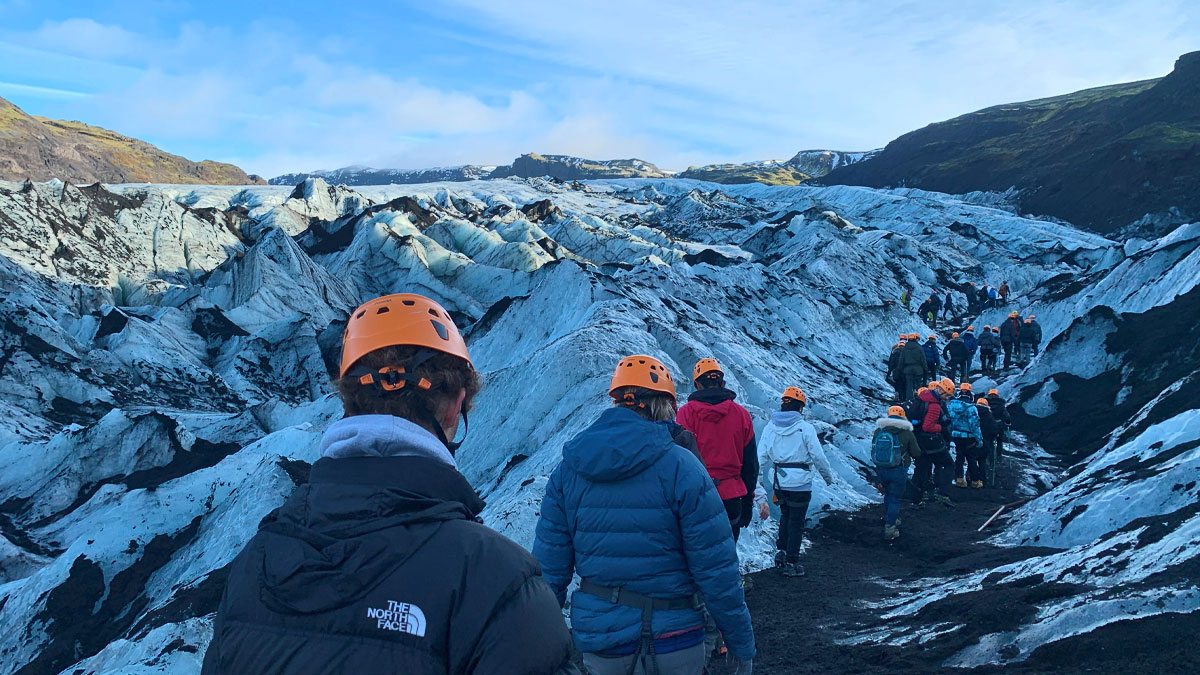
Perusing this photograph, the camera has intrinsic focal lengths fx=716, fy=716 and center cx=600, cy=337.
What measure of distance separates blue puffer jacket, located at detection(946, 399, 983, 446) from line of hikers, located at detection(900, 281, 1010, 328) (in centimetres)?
1738

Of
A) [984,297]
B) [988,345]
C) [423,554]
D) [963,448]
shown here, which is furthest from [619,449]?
[984,297]

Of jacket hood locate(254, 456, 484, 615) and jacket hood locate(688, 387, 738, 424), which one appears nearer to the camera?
jacket hood locate(254, 456, 484, 615)

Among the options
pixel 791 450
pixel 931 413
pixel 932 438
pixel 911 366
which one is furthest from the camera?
pixel 911 366

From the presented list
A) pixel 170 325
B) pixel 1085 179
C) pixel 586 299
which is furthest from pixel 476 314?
pixel 1085 179

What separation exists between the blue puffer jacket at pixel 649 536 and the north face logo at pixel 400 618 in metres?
1.90

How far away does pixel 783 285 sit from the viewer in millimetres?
25656

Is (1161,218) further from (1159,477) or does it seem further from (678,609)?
(678,609)

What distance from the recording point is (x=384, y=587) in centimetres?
145

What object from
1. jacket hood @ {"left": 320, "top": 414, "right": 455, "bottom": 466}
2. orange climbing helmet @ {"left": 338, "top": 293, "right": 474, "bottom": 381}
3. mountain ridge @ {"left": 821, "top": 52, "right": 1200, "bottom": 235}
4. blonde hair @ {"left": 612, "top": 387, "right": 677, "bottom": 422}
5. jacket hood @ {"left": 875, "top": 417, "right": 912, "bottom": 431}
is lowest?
jacket hood @ {"left": 875, "top": 417, "right": 912, "bottom": 431}

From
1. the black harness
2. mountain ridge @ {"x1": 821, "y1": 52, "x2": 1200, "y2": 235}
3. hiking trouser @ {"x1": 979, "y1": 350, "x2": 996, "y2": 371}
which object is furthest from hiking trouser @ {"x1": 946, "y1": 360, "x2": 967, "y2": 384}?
mountain ridge @ {"x1": 821, "y1": 52, "x2": 1200, "y2": 235}

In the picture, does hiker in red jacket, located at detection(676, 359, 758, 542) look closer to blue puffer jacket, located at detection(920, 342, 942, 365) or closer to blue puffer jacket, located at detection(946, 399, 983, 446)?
blue puffer jacket, located at detection(946, 399, 983, 446)

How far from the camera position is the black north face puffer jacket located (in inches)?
56.7

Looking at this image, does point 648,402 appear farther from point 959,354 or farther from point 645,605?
point 959,354

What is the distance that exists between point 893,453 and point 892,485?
54cm
